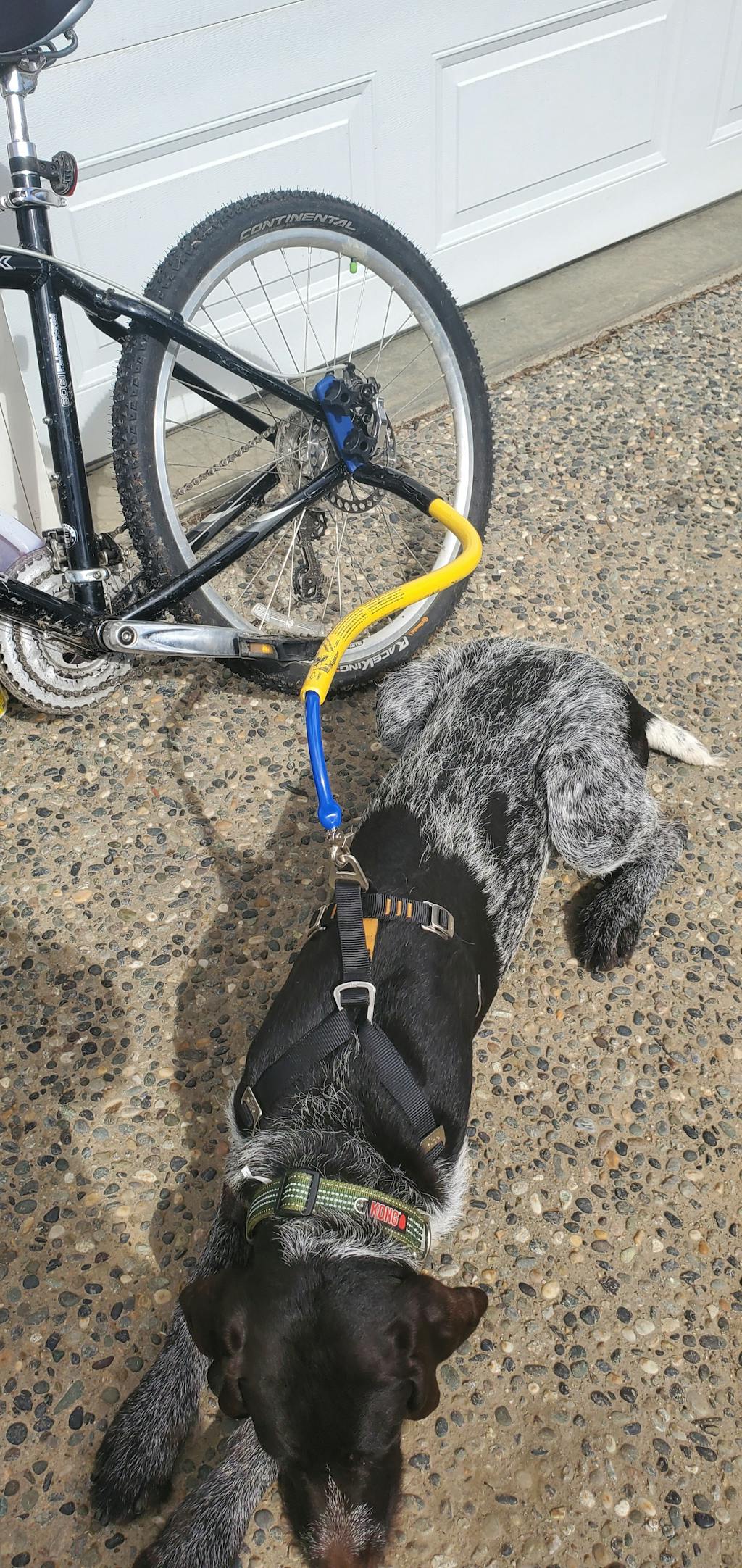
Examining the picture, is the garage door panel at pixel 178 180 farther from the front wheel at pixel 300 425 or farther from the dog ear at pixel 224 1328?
A: the dog ear at pixel 224 1328

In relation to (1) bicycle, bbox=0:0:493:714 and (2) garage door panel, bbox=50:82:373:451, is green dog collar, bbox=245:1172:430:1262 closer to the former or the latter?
(1) bicycle, bbox=0:0:493:714

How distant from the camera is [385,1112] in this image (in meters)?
1.99

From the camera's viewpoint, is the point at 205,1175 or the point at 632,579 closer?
the point at 205,1175

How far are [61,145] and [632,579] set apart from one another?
249 cm

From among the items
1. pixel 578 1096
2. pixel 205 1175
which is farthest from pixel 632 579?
pixel 205 1175

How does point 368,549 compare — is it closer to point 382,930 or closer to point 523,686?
point 523,686

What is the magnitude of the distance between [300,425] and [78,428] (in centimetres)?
67

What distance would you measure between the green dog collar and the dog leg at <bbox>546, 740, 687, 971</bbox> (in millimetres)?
1200

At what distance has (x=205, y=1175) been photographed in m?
2.46

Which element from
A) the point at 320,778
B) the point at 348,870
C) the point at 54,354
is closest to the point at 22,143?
the point at 54,354

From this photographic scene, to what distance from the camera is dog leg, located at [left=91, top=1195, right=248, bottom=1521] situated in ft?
6.55

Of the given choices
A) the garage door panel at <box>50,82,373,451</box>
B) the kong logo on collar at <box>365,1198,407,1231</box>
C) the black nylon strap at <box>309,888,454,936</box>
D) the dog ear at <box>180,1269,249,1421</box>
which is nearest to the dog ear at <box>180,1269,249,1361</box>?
the dog ear at <box>180,1269,249,1421</box>

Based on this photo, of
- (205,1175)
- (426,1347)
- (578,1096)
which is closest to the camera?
(426,1347)

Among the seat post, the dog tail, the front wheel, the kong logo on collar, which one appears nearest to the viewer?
the kong logo on collar
